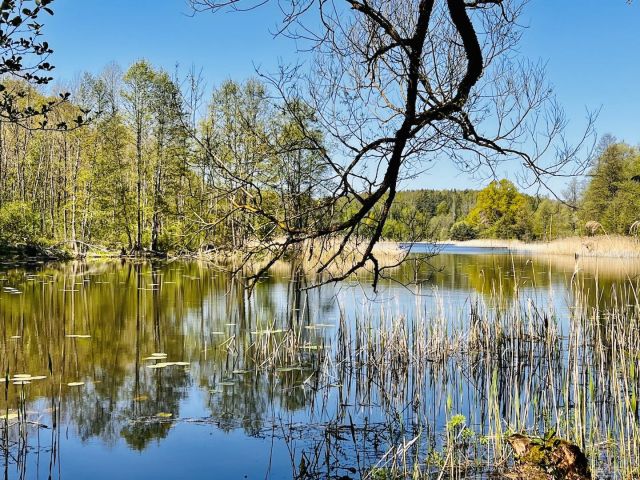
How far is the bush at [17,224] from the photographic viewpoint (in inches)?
843

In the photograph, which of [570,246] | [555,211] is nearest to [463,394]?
[555,211]

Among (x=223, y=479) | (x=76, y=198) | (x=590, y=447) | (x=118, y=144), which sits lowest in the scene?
(x=223, y=479)

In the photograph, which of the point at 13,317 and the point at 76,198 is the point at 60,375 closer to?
the point at 13,317

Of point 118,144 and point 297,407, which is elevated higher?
point 118,144

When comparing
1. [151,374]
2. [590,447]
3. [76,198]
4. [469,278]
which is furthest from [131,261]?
[590,447]

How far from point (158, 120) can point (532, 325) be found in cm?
2227

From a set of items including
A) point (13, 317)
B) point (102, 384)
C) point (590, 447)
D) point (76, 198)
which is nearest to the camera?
point (590, 447)

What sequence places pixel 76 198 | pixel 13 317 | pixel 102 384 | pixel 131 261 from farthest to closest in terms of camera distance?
pixel 76 198 < pixel 131 261 < pixel 13 317 < pixel 102 384

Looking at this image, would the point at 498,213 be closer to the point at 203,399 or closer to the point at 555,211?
the point at 555,211

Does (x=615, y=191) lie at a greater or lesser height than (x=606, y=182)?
lesser

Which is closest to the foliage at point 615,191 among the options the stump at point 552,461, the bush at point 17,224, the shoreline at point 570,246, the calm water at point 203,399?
the shoreline at point 570,246

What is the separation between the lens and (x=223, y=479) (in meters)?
Answer: 4.34

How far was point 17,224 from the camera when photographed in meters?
21.9

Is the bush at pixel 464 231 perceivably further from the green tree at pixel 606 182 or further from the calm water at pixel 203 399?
the calm water at pixel 203 399
